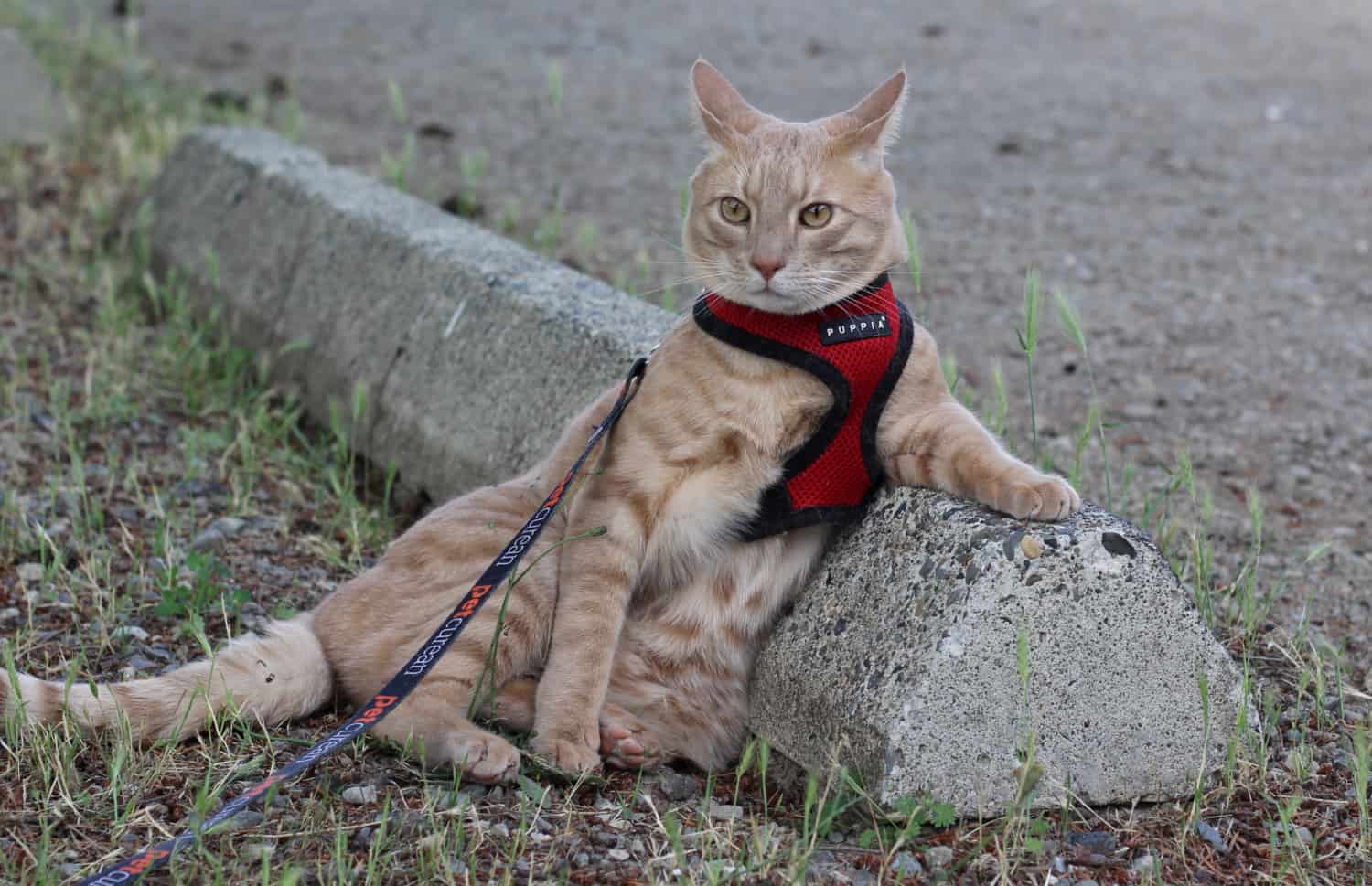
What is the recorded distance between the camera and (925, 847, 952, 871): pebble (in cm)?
242

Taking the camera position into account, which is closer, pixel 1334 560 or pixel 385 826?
pixel 385 826

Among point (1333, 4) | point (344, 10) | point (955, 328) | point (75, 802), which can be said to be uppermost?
point (1333, 4)

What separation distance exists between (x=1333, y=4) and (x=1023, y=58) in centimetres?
Result: 320

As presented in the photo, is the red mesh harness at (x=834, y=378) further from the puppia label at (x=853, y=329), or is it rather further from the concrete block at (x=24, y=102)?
the concrete block at (x=24, y=102)

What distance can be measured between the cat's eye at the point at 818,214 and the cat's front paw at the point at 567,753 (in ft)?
3.69

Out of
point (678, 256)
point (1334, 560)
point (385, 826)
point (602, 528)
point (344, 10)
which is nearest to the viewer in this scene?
point (385, 826)

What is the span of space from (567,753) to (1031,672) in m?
0.89

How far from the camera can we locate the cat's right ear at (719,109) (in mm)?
2916

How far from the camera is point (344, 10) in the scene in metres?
10.5

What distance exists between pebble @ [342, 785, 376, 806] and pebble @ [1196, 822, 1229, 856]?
154 centimetres

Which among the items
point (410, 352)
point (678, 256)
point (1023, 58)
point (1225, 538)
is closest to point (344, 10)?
point (1023, 58)

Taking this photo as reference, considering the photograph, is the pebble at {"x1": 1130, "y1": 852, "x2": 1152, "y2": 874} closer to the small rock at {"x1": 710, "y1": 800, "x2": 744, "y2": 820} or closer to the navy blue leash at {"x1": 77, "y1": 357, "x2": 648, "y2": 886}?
the small rock at {"x1": 710, "y1": 800, "x2": 744, "y2": 820}

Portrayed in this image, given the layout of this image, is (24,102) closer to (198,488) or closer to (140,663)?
(198,488)

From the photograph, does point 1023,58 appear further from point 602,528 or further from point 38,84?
point 602,528
